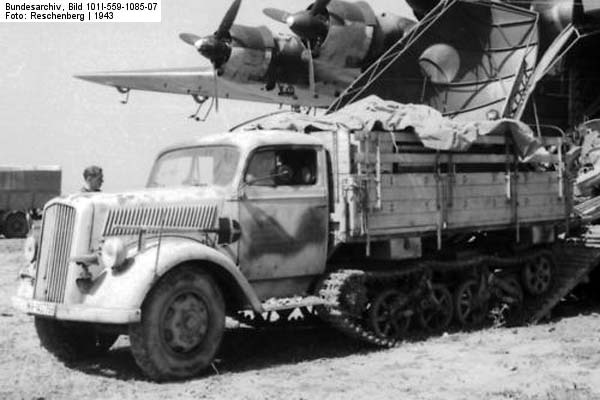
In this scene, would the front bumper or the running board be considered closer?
the front bumper

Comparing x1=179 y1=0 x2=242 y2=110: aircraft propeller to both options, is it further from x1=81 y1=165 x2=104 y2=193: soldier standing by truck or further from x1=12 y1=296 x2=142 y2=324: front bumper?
x1=12 y1=296 x2=142 y2=324: front bumper

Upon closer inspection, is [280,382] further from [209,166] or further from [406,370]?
[209,166]

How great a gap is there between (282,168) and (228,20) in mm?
8537

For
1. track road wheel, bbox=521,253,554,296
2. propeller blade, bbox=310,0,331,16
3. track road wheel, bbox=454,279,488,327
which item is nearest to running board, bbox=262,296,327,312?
track road wheel, bbox=454,279,488,327

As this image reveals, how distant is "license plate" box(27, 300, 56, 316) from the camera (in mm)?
→ 6375

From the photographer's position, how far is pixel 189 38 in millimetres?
16062

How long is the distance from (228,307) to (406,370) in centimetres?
167

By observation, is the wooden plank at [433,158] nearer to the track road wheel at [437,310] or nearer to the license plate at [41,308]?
the track road wheel at [437,310]

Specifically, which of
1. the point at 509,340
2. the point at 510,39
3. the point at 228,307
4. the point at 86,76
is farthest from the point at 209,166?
the point at 86,76

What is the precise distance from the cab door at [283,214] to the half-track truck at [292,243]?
13 mm

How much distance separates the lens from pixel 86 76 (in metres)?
17.8

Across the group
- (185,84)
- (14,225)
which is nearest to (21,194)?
(14,225)

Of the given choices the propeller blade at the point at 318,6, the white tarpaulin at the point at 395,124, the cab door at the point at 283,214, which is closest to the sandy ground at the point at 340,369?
the cab door at the point at 283,214

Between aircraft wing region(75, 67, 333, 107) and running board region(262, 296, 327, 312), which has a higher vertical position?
aircraft wing region(75, 67, 333, 107)
